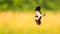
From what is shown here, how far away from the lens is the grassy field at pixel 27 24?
114 centimetres

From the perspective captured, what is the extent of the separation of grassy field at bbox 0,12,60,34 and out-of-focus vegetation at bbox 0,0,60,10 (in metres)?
0.05

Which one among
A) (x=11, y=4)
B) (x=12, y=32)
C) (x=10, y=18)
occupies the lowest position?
(x=12, y=32)

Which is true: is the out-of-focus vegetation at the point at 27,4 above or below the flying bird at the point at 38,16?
above

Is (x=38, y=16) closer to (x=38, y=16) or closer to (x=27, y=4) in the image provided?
(x=38, y=16)

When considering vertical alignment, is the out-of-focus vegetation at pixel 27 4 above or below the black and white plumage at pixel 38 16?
above

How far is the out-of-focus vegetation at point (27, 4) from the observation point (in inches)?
46.5

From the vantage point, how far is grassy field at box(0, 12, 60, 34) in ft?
3.74

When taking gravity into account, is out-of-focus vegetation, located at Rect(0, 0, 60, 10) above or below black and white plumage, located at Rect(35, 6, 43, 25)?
above

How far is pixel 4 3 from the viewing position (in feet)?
3.93

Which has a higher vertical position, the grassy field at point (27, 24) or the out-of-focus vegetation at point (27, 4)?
the out-of-focus vegetation at point (27, 4)

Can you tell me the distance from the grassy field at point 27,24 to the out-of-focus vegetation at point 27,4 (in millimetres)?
45

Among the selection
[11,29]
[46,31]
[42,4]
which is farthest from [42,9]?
[11,29]

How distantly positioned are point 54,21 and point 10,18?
33 cm

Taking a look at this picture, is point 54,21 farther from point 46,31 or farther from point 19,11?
point 19,11
